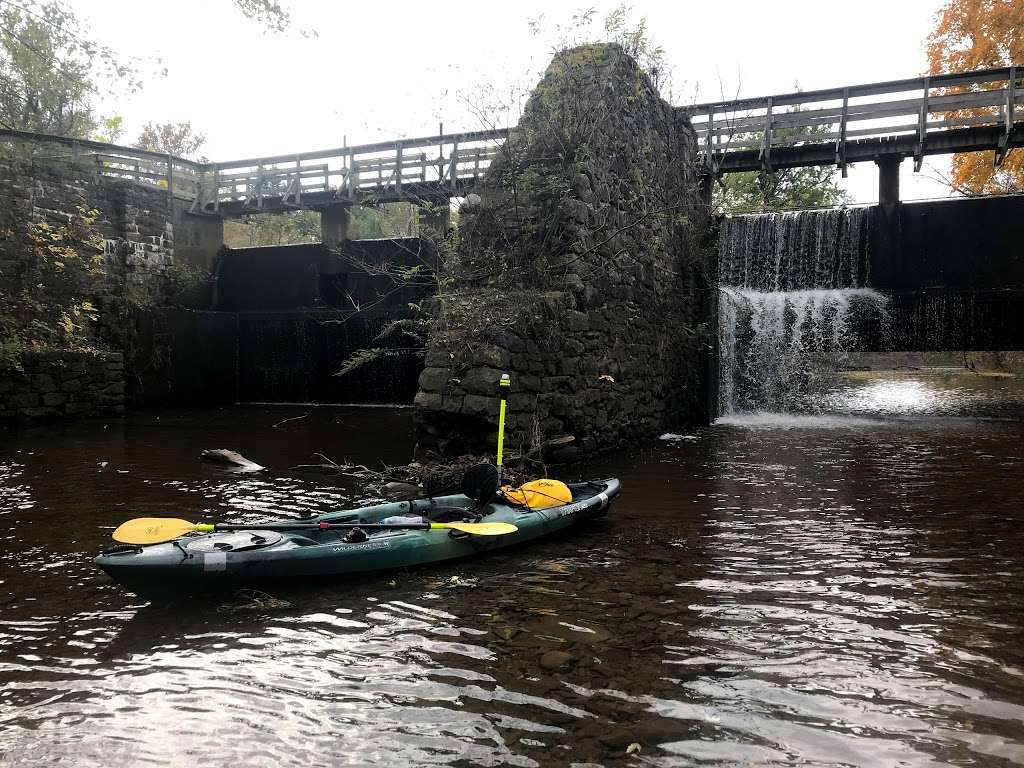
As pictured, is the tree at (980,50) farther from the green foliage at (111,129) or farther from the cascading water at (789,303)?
the green foliage at (111,129)

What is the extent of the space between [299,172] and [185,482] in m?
11.9

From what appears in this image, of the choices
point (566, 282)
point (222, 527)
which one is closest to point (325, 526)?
point (222, 527)

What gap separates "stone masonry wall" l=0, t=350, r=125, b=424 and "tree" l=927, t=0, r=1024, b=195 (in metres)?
18.3

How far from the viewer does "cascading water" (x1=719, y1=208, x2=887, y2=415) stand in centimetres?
1219

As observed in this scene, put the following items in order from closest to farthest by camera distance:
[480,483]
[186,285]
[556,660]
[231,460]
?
[556,660] < [480,483] < [231,460] < [186,285]

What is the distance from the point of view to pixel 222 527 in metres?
4.11

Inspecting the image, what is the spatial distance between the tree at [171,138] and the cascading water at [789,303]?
92.0ft

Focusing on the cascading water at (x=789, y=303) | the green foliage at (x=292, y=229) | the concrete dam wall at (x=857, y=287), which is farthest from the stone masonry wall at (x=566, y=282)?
the green foliage at (x=292, y=229)

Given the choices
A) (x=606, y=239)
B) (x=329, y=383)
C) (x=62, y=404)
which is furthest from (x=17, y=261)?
(x=606, y=239)

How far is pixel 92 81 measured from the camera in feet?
32.9

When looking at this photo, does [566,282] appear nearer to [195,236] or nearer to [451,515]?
[451,515]

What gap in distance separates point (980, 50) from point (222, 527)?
19.4m

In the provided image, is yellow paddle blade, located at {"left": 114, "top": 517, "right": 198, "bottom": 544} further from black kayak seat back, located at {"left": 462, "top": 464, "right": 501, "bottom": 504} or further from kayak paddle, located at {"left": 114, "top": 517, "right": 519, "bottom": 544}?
black kayak seat back, located at {"left": 462, "top": 464, "right": 501, "bottom": 504}

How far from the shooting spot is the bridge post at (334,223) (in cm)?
1698
